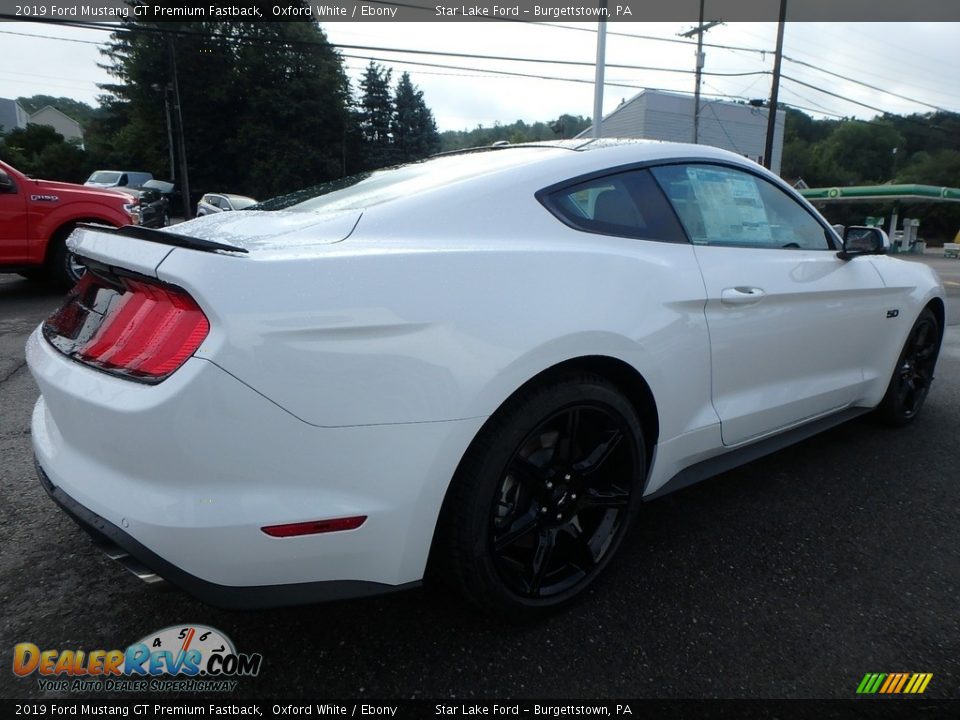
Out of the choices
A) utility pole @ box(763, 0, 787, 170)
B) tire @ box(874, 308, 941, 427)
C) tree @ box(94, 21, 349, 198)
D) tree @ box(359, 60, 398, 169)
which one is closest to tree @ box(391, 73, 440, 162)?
tree @ box(359, 60, 398, 169)

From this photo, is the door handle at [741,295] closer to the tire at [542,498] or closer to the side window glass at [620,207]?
the side window glass at [620,207]

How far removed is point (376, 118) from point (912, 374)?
46107 millimetres

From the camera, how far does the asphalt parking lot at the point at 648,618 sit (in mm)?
1709

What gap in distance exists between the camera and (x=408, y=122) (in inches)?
1890

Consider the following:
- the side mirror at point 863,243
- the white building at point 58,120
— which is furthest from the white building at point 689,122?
the white building at point 58,120

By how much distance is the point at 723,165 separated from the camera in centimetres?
259

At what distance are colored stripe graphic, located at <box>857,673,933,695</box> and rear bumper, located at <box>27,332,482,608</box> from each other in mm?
1256

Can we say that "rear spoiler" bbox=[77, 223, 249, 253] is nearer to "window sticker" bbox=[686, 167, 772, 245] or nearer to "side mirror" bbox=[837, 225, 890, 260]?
"window sticker" bbox=[686, 167, 772, 245]

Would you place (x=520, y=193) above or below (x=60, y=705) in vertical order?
above

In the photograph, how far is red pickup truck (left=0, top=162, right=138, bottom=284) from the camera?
274 inches

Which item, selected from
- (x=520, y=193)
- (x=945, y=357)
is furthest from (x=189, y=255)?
(x=945, y=357)

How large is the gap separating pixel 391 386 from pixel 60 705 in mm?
1164

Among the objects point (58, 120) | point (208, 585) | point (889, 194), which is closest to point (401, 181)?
point (208, 585)

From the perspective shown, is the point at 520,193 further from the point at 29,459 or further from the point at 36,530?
the point at 29,459
